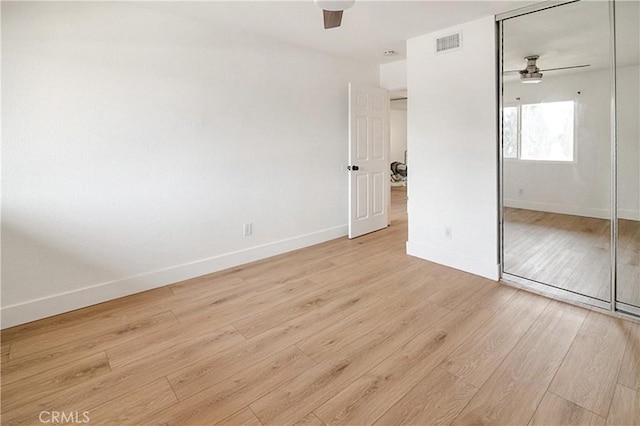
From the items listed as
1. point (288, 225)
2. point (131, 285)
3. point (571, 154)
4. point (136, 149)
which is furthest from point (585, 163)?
point (131, 285)

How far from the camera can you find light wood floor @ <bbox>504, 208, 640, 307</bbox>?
262 cm

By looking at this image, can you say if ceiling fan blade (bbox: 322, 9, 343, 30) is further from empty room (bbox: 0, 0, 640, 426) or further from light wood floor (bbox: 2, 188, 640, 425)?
light wood floor (bbox: 2, 188, 640, 425)

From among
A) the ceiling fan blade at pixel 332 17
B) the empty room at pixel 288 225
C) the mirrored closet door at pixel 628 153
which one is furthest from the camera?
the mirrored closet door at pixel 628 153

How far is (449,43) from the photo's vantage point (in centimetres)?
346

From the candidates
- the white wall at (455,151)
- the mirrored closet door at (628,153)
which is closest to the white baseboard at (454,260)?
the white wall at (455,151)

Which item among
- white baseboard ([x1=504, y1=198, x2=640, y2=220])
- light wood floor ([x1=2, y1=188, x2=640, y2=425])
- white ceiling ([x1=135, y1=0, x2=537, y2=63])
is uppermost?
white ceiling ([x1=135, y1=0, x2=537, y2=63])

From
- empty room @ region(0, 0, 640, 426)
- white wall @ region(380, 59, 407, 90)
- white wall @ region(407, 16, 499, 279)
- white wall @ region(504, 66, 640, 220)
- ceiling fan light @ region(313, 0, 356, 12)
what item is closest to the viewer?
empty room @ region(0, 0, 640, 426)

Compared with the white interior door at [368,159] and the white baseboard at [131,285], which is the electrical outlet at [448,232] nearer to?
the white interior door at [368,159]

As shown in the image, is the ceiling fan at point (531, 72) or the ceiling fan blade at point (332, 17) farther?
the ceiling fan at point (531, 72)

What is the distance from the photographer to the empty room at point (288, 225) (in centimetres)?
187

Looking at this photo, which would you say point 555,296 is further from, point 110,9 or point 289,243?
point 110,9

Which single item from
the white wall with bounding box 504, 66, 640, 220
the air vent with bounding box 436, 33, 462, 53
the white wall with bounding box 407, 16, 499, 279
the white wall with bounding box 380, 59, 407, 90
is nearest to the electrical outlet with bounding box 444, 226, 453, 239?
the white wall with bounding box 407, 16, 499, 279

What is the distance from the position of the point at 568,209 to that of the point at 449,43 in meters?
1.99

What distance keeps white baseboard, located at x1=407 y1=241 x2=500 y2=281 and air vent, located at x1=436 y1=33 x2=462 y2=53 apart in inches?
83.3
